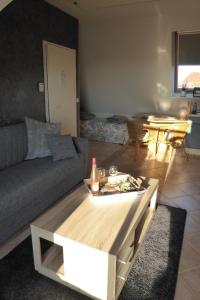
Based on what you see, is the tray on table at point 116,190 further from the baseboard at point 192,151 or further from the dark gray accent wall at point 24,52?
the baseboard at point 192,151

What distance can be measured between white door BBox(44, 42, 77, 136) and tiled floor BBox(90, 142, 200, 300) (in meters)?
0.82

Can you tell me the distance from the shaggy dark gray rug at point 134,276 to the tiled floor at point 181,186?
0.07 meters

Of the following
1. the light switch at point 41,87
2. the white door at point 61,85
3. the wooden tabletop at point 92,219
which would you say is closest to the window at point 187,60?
the white door at point 61,85

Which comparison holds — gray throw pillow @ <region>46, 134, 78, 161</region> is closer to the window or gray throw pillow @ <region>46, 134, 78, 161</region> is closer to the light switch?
the light switch

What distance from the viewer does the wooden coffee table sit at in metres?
1.31

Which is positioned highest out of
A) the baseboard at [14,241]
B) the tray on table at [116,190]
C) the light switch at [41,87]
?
the light switch at [41,87]

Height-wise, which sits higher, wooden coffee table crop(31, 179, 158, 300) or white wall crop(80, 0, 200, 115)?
white wall crop(80, 0, 200, 115)

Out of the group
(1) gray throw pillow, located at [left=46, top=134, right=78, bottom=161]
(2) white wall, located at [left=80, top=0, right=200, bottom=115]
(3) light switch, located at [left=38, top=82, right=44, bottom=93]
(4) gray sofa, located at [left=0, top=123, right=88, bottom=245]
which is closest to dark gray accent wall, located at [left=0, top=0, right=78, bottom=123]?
(3) light switch, located at [left=38, top=82, right=44, bottom=93]

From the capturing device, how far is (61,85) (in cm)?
397

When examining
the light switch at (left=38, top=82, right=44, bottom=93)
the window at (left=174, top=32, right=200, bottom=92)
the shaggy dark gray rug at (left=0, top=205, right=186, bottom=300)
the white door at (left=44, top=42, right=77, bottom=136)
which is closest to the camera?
the shaggy dark gray rug at (left=0, top=205, right=186, bottom=300)

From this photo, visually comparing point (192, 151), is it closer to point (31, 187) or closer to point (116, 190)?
point (116, 190)

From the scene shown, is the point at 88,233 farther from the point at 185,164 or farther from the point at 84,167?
the point at 185,164

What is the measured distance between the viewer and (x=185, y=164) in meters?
3.86

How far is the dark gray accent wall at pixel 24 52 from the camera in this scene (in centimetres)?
282
